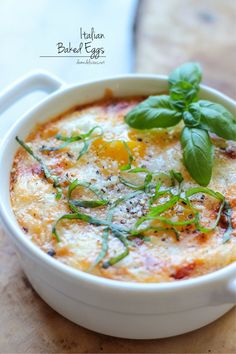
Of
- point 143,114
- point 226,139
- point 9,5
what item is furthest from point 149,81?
point 9,5

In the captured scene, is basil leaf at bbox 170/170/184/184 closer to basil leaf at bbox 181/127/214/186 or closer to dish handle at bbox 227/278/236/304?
basil leaf at bbox 181/127/214/186

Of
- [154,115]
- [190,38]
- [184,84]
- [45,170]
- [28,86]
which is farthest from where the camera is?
[190,38]

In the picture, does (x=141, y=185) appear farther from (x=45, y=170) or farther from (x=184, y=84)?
(x=184, y=84)

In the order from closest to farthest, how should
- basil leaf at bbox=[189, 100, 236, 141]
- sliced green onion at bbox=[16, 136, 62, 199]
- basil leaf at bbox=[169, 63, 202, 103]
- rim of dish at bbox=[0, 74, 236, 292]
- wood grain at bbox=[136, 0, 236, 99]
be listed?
rim of dish at bbox=[0, 74, 236, 292], sliced green onion at bbox=[16, 136, 62, 199], basil leaf at bbox=[189, 100, 236, 141], basil leaf at bbox=[169, 63, 202, 103], wood grain at bbox=[136, 0, 236, 99]

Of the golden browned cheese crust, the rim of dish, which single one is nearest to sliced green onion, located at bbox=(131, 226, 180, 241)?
the golden browned cheese crust

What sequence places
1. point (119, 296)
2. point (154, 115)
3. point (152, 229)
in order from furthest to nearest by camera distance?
1. point (154, 115)
2. point (152, 229)
3. point (119, 296)

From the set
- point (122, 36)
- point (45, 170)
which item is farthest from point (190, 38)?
point (45, 170)
